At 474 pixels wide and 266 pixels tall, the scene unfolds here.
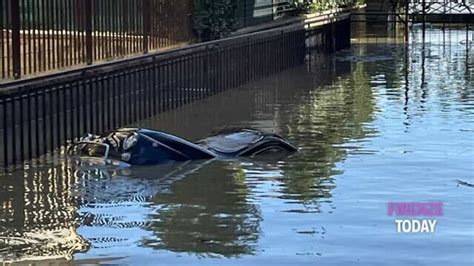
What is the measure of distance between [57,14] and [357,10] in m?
35.9

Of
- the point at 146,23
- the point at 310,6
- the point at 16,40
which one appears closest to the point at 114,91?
the point at 16,40

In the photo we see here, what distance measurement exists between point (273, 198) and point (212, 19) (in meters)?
15.0

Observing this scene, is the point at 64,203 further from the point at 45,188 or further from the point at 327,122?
the point at 327,122

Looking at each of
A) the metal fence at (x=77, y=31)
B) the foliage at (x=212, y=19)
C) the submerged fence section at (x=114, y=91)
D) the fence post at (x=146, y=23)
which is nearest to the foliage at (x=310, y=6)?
the submerged fence section at (x=114, y=91)

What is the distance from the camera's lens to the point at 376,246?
964 cm

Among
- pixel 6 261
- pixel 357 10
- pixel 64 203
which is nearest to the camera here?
pixel 6 261

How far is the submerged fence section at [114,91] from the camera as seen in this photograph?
1498cm

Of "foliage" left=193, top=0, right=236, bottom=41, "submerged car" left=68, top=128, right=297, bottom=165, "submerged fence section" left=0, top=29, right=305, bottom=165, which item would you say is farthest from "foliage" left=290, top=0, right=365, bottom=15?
"submerged car" left=68, top=128, right=297, bottom=165

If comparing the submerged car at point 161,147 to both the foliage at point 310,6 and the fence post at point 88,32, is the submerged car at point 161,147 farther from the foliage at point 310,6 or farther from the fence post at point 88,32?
the foliage at point 310,6

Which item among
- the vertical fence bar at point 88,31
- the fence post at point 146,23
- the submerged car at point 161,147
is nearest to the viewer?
the submerged car at point 161,147

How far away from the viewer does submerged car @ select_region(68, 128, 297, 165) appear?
14.3 meters

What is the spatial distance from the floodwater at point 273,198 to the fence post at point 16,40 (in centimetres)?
192

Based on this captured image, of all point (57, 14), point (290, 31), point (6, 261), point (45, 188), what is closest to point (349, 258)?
point (6, 261)

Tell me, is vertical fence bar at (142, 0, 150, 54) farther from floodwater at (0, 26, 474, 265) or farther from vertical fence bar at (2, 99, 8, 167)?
vertical fence bar at (2, 99, 8, 167)
